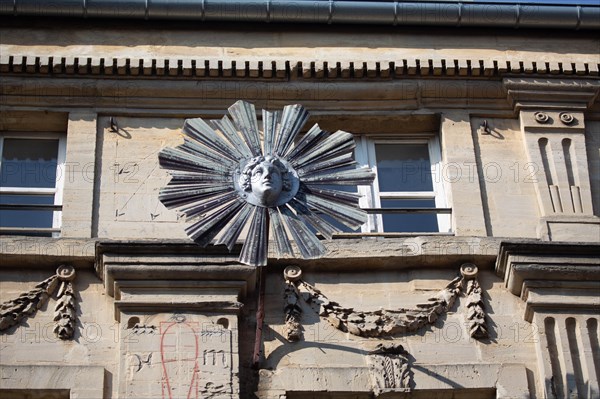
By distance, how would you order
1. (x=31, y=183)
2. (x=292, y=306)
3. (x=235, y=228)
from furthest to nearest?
1. (x=31, y=183)
2. (x=292, y=306)
3. (x=235, y=228)

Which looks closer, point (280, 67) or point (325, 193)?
point (325, 193)

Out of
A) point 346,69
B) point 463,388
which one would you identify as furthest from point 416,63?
point 463,388

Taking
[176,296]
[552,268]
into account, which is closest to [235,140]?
[176,296]

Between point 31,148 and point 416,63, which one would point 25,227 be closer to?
point 31,148

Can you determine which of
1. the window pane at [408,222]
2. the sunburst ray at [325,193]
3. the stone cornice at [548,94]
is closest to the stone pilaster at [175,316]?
the sunburst ray at [325,193]

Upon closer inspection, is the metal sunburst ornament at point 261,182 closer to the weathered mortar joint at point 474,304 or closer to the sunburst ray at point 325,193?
the sunburst ray at point 325,193

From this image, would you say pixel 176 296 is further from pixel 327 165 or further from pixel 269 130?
pixel 327 165

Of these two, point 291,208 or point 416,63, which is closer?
point 291,208

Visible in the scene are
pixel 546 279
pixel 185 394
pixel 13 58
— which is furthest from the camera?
pixel 13 58

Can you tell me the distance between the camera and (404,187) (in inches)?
790

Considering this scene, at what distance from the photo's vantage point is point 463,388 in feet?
59.1

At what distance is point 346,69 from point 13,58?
3517 mm

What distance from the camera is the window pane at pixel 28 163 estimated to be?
19.7 m

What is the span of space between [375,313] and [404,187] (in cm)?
202
